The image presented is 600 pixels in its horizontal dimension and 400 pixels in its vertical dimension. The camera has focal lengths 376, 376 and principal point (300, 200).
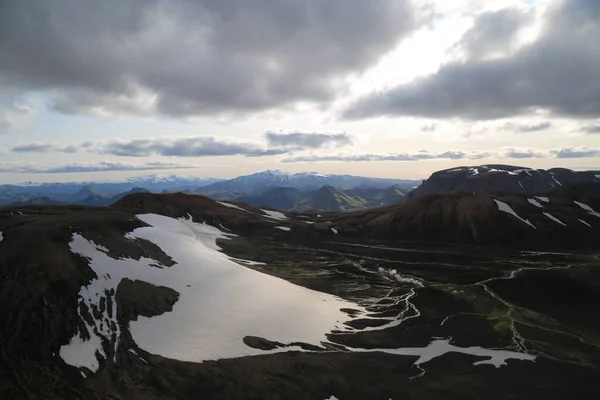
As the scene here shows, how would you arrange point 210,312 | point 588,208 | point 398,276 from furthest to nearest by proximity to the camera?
point 588,208, point 398,276, point 210,312

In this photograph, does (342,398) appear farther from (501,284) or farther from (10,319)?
(501,284)

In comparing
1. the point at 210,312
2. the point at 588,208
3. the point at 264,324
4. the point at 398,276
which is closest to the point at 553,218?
the point at 588,208

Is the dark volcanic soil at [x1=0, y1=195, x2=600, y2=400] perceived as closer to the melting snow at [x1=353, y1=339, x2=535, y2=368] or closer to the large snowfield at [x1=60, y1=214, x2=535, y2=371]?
the melting snow at [x1=353, y1=339, x2=535, y2=368]

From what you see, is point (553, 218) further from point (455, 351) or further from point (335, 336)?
point (335, 336)

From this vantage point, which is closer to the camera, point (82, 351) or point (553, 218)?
point (82, 351)

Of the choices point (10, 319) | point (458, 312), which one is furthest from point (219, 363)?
point (458, 312)

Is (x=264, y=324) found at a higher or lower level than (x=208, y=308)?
lower

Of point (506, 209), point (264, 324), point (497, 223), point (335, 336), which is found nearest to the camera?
point (335, 336)

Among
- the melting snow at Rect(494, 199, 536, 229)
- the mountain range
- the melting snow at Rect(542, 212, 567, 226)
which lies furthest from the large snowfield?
the melting snow at Rect(542, 212, 567, 226)
